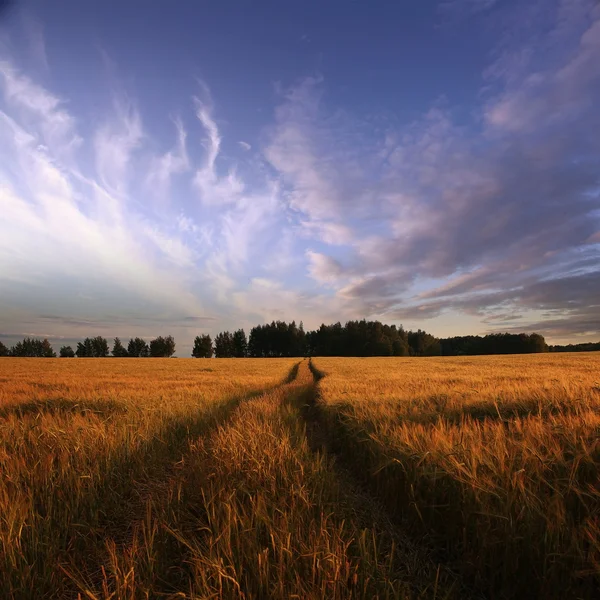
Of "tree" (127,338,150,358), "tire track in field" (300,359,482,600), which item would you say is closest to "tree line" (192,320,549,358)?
"tree" (127,338,150,358)

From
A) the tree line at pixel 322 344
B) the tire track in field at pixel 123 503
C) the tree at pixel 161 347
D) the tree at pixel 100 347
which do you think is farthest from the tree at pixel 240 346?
the tire track in field at pixel 123 503

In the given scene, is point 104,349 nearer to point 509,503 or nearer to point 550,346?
point 509,503

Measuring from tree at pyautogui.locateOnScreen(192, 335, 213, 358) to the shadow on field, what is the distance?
116670 mm

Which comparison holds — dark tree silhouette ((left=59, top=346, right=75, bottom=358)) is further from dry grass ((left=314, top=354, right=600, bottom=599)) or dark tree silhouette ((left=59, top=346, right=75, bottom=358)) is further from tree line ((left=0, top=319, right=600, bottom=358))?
dry grass ((left=314, top=354, right=600, bottom=599))

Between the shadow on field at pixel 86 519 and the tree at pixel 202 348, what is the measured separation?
383 feet

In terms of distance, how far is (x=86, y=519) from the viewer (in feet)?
10.9

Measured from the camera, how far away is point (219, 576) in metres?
1.87

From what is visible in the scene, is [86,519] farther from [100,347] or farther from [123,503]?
[100,347]

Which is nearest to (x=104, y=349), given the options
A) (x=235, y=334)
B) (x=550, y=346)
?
(x=235, y=334)

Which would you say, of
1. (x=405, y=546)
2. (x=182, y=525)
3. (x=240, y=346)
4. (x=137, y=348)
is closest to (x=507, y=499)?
(x=405, y=546)

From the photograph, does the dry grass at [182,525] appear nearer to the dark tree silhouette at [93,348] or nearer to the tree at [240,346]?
the tree at [240,346]

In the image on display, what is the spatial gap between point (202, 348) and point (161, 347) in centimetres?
2014

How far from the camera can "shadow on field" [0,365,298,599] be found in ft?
7.57

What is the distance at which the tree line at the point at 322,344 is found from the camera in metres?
104
